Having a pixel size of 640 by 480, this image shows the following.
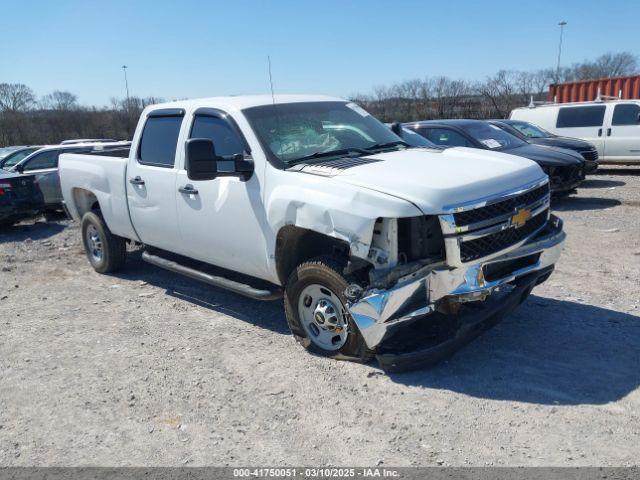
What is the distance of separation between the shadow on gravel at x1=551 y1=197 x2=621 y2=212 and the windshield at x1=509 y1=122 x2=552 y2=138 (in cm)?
229

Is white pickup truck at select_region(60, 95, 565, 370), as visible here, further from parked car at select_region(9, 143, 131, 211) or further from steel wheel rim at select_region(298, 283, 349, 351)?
parked car at select_region(9, 143, 131, 211)

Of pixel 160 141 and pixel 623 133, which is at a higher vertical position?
pixel 160 141

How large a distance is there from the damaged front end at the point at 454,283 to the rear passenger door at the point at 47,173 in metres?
10.0

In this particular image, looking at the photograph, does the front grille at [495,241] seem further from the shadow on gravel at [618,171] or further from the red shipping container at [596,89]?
the red shipping container at [596,89]

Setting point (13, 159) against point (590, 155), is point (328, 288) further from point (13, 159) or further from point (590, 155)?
point (13, 159)

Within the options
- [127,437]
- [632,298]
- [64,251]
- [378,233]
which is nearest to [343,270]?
[378,233]

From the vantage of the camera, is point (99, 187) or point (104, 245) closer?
point (99, 187)

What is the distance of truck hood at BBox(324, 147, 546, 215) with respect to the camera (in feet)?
12.1

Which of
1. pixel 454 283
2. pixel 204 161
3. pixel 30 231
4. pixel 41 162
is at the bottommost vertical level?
pixel 30 231

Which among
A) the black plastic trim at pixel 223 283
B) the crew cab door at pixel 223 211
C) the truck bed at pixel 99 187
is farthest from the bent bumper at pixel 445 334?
the truck bed at pixel 99 187

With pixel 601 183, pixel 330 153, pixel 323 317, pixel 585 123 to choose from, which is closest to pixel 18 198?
pixel 330 153

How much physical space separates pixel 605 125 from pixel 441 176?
1230 centimetres

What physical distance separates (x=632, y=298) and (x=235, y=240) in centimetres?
378

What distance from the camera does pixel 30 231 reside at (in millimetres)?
11430
